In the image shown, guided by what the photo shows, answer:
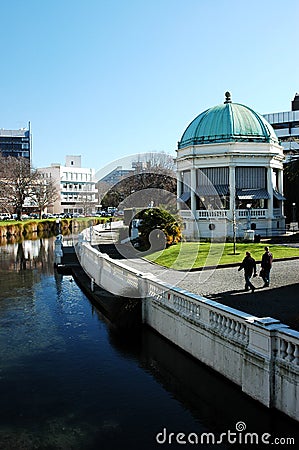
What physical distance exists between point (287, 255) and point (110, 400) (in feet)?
58.6

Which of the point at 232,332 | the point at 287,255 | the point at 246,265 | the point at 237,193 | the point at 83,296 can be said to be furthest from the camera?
the point at 237,193

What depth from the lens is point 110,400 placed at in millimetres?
10898

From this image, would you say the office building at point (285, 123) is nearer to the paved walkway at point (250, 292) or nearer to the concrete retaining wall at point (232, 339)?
the paved walkway at point (250, 292)

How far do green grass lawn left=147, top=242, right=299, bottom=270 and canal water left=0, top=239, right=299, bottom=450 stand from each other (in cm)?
879

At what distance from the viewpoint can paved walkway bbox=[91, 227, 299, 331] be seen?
46.4 feet

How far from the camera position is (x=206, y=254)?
28.4m

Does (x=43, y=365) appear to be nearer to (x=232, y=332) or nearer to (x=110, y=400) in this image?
(x=110, y=400)

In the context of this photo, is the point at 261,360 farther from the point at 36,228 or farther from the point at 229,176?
the point at 36,228

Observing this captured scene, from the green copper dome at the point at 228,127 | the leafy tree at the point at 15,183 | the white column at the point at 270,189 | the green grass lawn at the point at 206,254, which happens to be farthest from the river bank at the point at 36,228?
the green grass lawn at the point at 206,254

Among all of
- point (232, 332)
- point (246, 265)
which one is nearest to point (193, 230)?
point (246, 265)

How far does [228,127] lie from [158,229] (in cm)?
1379

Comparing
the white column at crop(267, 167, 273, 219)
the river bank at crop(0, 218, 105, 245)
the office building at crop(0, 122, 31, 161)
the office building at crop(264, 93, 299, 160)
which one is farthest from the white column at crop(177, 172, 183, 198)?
the office building at crop(0, 122, 31, 161)

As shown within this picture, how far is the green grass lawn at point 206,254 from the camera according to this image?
993 inches

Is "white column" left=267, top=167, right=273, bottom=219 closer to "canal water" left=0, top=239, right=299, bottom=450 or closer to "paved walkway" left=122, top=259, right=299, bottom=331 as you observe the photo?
"paved walkway" left=122, top=259, right=299, bottom=331
